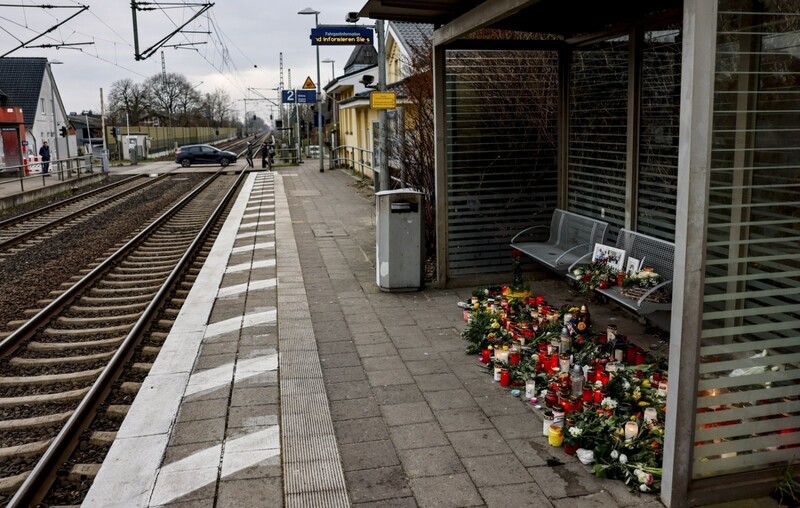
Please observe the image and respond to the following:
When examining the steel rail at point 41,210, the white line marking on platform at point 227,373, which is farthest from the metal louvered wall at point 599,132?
the steel rail at point 41,210

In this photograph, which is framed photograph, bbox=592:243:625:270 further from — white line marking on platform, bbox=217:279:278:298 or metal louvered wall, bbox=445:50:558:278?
white line marking on platform, bbox=217:279:278:298

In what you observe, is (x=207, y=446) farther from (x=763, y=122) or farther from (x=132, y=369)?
(x=763, y=122)

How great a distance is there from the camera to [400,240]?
9.02 m

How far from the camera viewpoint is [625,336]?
688 cm

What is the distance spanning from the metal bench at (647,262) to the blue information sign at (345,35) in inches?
357

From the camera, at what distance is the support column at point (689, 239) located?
3629 millimetres

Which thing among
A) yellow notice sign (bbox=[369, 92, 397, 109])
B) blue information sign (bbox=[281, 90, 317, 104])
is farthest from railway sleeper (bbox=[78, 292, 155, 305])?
blue information sign (bbox=[281, 90, 317, 104])

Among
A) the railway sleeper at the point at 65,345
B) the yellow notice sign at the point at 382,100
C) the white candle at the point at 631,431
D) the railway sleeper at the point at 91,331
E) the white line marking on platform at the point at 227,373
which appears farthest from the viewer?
the yellow notice sign at the point at 382,100

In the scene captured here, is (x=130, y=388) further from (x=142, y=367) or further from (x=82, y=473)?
(x=82, y=473)

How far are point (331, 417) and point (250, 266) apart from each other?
20.4 feet

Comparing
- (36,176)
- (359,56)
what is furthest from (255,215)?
(359,56)

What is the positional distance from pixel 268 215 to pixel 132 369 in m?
11.3

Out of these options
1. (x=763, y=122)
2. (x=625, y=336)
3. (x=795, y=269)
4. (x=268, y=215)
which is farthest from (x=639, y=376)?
(x=268, y=215)

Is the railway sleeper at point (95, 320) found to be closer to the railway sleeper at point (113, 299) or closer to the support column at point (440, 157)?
the railway sleeper at point (113, 299)
